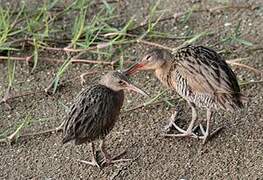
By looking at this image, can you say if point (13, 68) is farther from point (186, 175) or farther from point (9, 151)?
point (186, 175)

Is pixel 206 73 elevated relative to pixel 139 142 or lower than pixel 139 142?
elevated

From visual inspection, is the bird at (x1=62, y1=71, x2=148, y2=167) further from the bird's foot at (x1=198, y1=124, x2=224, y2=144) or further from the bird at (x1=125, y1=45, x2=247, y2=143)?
the bird's foot at (x1=198, y1=124, x2=224, y2=144)

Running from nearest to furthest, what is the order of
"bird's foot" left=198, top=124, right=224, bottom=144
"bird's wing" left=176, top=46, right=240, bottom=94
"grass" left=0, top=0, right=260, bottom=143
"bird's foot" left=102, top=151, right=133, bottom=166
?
1. "bird's wing" left=176, top=46, right=240, bottom=94
2. "bird's foot" left=102, top=151, right=133, bottom=166
3. "bird's foot" left=198, top=124, right=224, bottom=144
4. "grass" left=0, top=0, right=260, bottom=143

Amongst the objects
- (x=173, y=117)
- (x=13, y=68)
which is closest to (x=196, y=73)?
(x=173, y=117)

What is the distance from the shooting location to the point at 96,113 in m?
4.79

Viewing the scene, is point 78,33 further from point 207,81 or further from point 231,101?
point 231,101

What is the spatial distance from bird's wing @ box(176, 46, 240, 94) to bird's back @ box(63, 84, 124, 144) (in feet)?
1.84

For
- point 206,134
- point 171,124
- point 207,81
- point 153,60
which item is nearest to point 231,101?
point 207,81

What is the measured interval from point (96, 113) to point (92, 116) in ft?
0.12

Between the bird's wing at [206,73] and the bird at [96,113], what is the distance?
0.44m

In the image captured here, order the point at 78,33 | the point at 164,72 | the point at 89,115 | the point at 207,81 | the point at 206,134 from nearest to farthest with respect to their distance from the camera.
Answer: the point at 89,115 → the point at 207,81 → the point at 206,134 → the point at 164,72 → the point at 78,33

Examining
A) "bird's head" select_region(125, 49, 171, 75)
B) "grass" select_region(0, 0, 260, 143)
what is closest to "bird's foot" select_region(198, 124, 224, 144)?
"bird's head" select_region(125, 49, 171, 75)

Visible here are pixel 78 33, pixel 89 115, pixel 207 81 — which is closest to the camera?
pixel 89 115

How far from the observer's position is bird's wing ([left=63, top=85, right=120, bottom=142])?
4.74m
